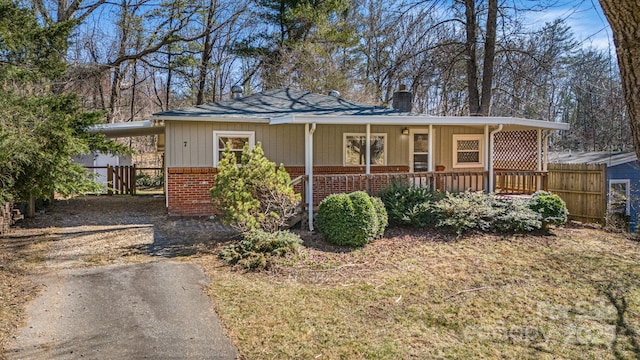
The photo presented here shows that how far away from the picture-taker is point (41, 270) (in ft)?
19.7

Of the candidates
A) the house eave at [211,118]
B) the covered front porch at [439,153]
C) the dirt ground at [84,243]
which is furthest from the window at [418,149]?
the dirt ground at [84,243]

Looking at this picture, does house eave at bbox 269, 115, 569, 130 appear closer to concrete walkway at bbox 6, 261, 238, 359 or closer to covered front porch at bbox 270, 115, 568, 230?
covered front porch at bbox 270, 115, 568, 230

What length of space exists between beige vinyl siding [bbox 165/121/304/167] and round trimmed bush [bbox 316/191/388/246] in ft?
11.0

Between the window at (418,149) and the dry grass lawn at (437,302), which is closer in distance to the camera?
the dry grass lawn at (437,302)

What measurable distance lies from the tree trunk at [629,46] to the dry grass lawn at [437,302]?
287cm

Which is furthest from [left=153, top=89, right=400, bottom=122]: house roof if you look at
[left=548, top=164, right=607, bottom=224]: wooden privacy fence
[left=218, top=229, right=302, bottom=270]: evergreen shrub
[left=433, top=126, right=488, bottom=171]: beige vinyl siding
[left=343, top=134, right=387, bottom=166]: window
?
[left=548, top=164, right=607, bottom=224]: wooden privacy fence

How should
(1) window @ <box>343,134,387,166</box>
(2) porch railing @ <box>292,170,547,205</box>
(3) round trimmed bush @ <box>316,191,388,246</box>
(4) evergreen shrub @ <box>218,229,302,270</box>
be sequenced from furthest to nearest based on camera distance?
(1) window @ <box>343,134,387,166</box>
(2) porch railing @ <box>292,170,547,205</box>
(3) round trimmed bush @ <box>316,191,388,246</box>
(4) evergreen shrub @ <box>218,229,302,270</box>

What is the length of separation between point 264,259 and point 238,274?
1.60 feet

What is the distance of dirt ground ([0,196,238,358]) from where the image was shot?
5.33 meters

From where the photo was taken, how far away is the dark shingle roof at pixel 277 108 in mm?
10438

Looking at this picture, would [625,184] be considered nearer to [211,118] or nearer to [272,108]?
[272,108]

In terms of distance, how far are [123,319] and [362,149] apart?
844cm

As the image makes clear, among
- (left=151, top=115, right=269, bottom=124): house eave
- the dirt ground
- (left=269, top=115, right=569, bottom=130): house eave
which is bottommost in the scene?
the dirt ground

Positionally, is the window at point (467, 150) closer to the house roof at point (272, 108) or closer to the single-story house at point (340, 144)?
the single-story house at point (340, 144)
